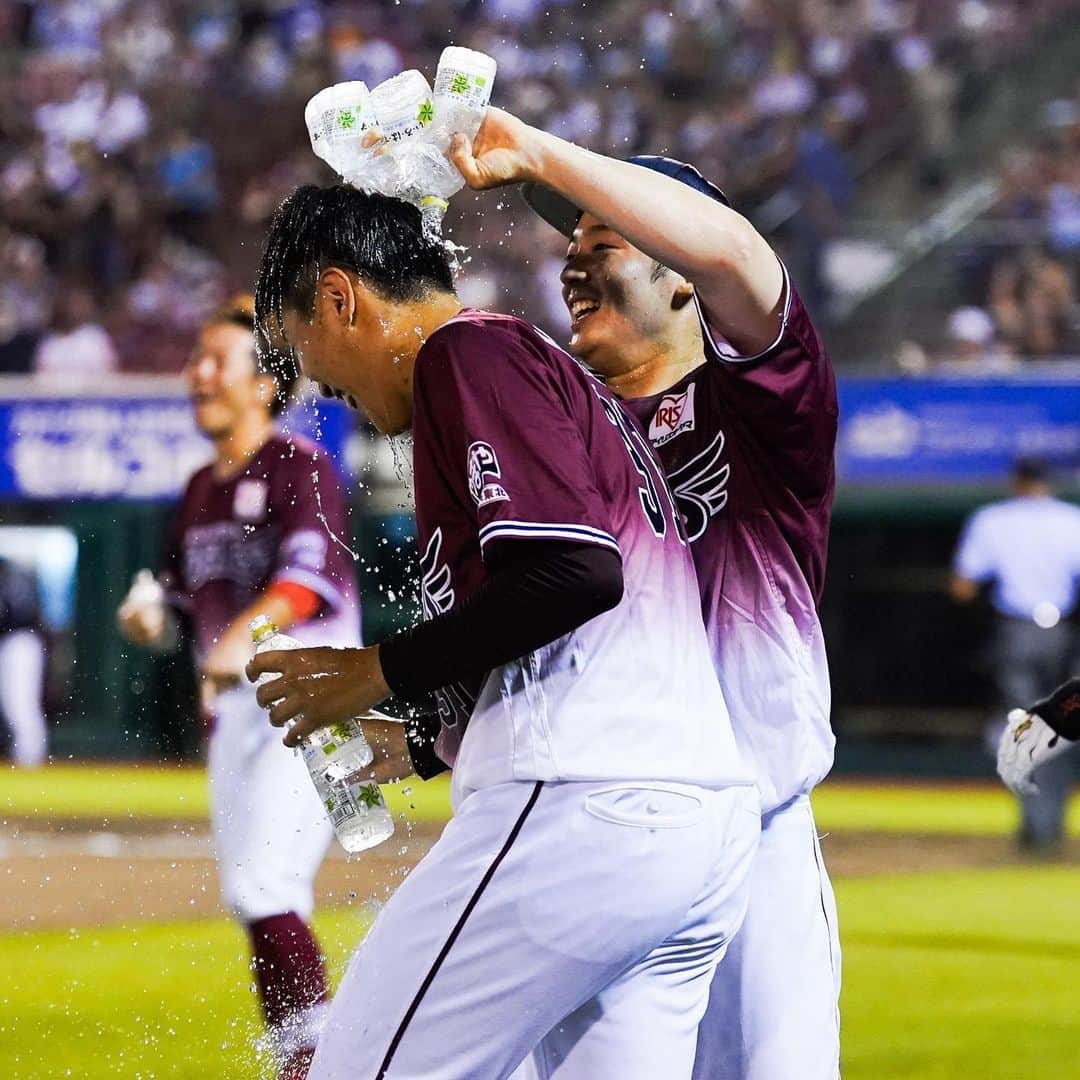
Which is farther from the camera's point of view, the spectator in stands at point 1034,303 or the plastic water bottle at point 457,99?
the spectator in stands at point 1034,303

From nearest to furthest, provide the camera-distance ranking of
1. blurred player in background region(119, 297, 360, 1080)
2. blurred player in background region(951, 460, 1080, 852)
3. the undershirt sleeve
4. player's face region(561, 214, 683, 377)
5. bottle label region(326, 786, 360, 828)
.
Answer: the undershirt sleeve < bottle label region(326, 786, 360, 828) < player's face region(561, 214, 683, 377) < blurred player in background region(119, 297, 360, 1080) < blurred player in background region(951, 460, 1080, 852)

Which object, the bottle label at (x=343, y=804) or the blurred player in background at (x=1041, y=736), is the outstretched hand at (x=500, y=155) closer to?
the bottle label at (x=343, y=804)

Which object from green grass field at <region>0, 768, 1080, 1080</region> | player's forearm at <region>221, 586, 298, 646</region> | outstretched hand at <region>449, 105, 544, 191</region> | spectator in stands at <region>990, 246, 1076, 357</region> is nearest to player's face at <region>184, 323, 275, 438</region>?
player's forearm at <region>221, 586, 298, 646</region>

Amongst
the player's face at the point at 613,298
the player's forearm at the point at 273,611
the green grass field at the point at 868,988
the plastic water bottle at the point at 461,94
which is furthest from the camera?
the green grass field at the point at 868,988

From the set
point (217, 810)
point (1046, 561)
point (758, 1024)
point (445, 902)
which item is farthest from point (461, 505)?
point (1046, 561)

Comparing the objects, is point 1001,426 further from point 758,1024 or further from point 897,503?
point 758,1024

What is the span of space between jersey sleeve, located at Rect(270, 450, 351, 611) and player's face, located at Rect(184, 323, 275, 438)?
10.2 inches

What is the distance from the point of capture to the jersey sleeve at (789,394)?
297 cm

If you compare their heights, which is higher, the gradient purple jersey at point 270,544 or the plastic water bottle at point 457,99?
→ the plastic water bottle at point 457,99

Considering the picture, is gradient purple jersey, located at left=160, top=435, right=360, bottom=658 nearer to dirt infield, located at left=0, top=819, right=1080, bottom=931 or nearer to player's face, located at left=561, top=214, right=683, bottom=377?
player's face, located at left=561, top=214, right=683, bottom=377

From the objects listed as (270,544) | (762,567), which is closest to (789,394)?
(762,567)

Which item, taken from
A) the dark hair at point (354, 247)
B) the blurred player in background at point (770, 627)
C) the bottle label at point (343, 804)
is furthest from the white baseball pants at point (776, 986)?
the dark hair at point (354, 247)

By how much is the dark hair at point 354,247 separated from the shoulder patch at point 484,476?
0.39 meters

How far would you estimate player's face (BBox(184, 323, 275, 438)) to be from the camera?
5926 mm
